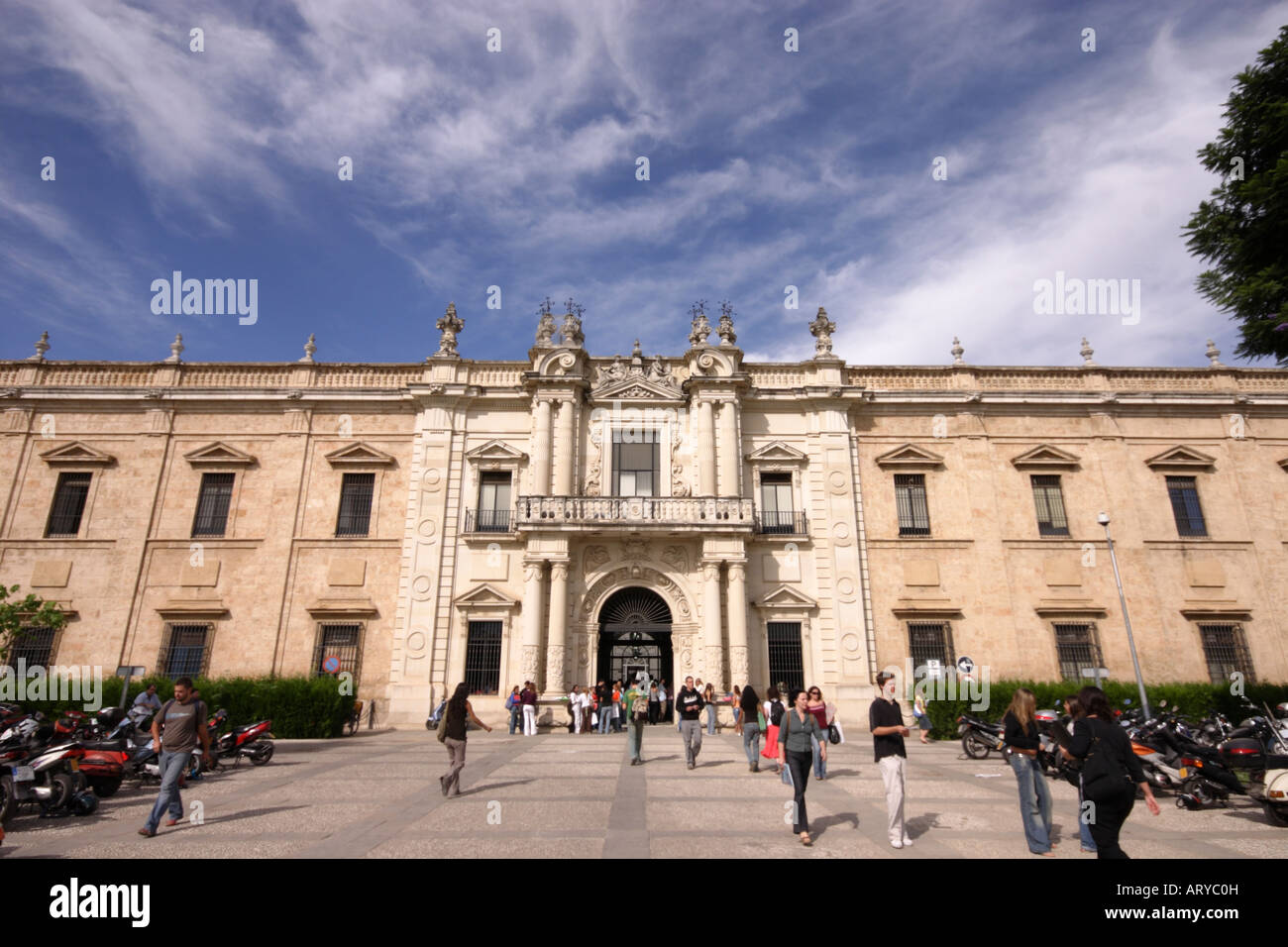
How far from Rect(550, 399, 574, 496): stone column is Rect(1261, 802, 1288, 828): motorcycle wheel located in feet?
59.2

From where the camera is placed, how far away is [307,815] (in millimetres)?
8492

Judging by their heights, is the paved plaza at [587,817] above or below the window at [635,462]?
below

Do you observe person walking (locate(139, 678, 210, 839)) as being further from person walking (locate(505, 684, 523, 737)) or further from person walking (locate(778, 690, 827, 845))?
person walking (locate(505, 684, 523, 737))

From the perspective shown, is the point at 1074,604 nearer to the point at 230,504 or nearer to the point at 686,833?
the point at 686,833

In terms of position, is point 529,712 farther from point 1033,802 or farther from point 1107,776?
point 1107,776

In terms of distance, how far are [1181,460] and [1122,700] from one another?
1050 cm

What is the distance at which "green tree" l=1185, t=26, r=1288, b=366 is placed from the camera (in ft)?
48.6

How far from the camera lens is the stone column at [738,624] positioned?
68.0ft

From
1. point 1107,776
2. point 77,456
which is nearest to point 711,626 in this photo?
point 1107,776

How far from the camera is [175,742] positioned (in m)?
8.16

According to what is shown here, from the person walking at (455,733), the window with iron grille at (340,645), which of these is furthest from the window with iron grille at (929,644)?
the window with iron grille at (340,645)

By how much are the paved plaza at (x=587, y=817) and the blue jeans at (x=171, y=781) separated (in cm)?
28

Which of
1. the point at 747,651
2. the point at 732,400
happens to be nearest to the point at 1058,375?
the point at 732,400

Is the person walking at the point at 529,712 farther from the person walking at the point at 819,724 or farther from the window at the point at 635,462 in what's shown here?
the person walking at the point at 819,724
